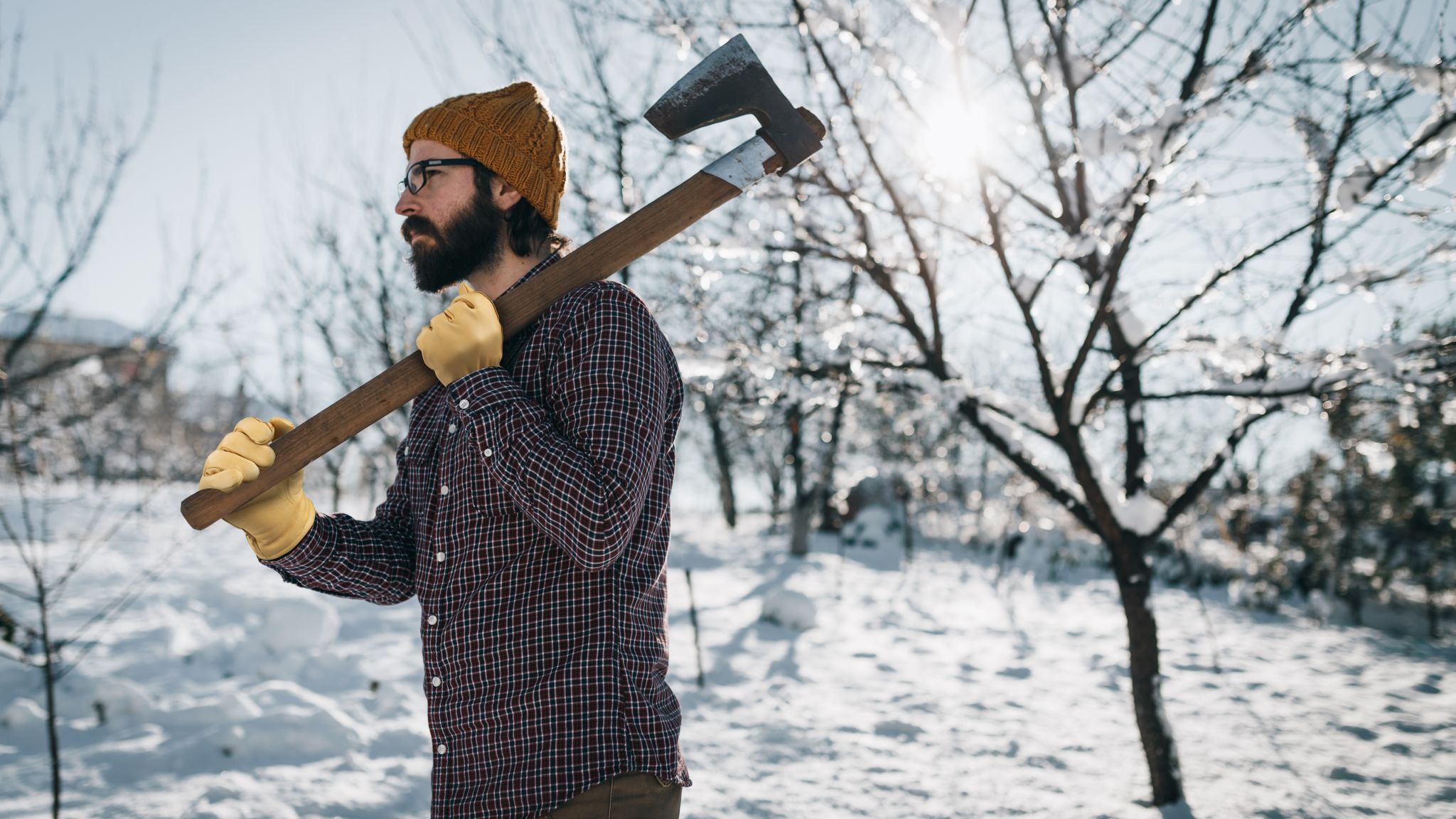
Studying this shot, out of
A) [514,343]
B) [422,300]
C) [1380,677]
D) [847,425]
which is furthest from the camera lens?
[847,425]

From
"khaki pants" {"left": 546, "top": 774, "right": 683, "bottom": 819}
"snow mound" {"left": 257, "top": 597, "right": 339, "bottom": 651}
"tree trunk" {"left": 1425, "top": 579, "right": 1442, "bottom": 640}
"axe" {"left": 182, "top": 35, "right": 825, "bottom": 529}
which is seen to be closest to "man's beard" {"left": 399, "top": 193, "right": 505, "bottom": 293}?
"axe" {"left": 182, "top": 35, "right": 825, "bottom": 529}

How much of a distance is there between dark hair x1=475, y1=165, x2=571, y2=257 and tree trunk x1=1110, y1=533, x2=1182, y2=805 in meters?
3.05

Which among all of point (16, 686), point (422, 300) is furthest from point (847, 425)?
point (16, 686)

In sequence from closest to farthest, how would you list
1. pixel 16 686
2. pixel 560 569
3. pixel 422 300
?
pixel 560 569 → pixel 16 686 → pixel 422 300

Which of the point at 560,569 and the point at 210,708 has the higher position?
the point at 560,569

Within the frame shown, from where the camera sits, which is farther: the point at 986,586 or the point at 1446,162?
the point at 986,586

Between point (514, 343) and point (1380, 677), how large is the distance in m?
8.83

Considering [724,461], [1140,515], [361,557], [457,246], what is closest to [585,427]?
[457,246]

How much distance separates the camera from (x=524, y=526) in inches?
52.7

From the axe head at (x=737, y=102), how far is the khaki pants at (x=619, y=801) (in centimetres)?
124

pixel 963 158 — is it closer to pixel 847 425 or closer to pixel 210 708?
pixel 210 708

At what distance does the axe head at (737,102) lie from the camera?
5.60 feet

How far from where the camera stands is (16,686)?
4820 mm

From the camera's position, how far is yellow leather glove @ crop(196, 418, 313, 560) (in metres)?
1.49
